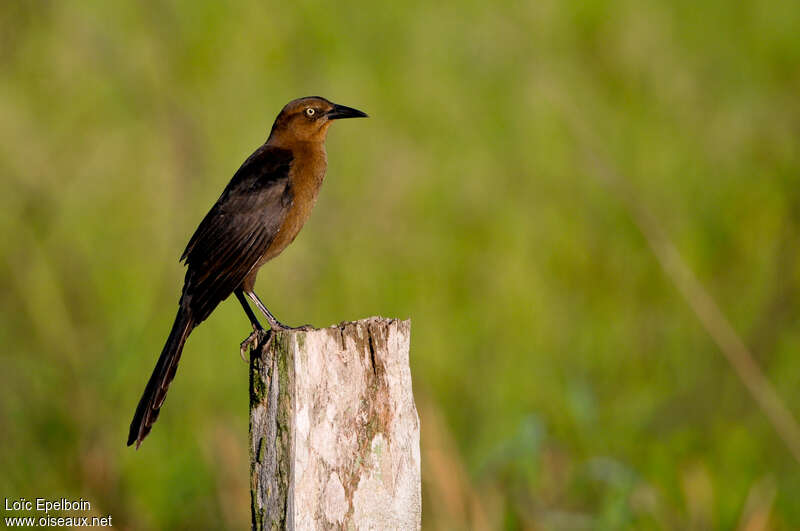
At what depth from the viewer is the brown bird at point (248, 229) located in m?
3.94

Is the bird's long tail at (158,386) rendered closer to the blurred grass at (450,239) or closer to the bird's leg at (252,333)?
the bird's leg at (252,333)

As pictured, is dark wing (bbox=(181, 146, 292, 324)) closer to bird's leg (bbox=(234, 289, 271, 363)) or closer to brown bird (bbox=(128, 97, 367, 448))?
brown bird (bbox=(128, 97, 367, 448))

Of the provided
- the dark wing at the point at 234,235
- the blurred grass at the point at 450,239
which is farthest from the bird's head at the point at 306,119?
the blurred grass at the point at 450,239

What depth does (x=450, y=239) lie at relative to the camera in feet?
26.2

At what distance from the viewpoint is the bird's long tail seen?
345 centimetres

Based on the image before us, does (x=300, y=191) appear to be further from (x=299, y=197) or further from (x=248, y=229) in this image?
(x=248, y=229)

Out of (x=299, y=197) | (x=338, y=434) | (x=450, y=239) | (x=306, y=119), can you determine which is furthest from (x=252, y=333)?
(x=450, y=239)

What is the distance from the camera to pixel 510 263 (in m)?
7.78

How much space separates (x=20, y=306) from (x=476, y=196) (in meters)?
3.55

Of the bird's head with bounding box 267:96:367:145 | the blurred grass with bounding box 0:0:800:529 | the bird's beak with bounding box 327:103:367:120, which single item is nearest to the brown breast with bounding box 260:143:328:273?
the bird's head with bounding box 267:96:367:145

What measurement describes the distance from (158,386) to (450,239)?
4.63 metres

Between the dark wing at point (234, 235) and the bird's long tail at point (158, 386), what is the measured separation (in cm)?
10

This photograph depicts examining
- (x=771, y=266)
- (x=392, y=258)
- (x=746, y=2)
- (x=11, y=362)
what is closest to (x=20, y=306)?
(x=11, y=362)

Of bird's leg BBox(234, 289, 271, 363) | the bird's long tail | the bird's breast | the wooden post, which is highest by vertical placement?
the bird's breast
